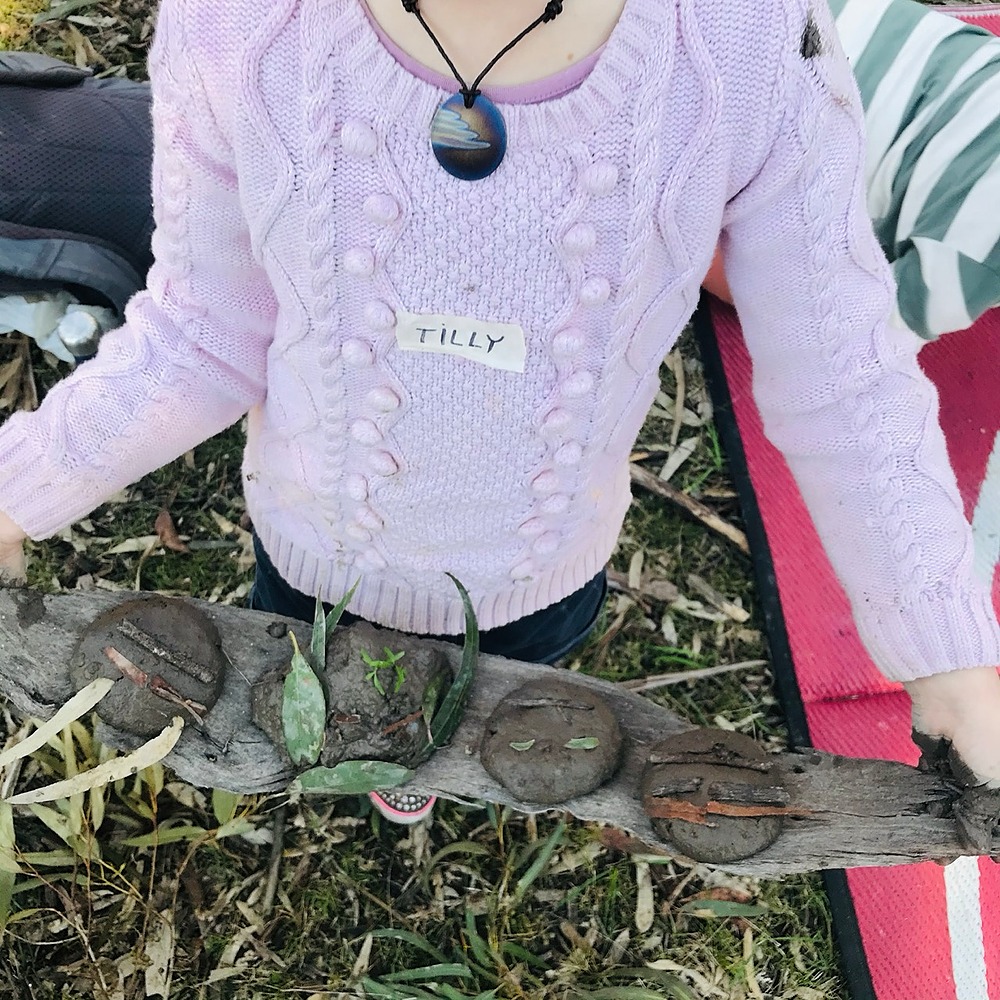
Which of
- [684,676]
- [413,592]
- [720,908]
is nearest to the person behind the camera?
[413,592]

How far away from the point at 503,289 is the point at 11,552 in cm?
48

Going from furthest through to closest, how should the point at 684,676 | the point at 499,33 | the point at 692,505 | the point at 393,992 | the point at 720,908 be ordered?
the point at 692,505 → the point at 684,676 → the point at 720,908 → the point at 393,992 → the point at 499,33

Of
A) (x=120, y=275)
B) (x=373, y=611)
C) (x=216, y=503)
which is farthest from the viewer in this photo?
(x=216, y=503)

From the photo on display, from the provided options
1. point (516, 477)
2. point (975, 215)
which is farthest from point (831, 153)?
point (975, 215)

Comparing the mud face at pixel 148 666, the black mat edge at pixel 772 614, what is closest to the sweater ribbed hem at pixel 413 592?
the mud face at pixel 148 666

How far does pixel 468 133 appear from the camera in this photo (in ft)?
1.77

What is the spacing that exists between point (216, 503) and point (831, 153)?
114 cm

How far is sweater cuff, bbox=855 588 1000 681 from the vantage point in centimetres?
69

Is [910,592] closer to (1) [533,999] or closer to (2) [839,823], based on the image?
(2) [839,823]

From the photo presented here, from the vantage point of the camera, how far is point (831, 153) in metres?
0.58

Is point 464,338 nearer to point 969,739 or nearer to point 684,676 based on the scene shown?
point 969,739

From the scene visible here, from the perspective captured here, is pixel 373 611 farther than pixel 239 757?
Yes

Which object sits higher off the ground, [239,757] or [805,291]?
[805,291]

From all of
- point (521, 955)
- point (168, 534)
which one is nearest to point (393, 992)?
point (521, 955)
